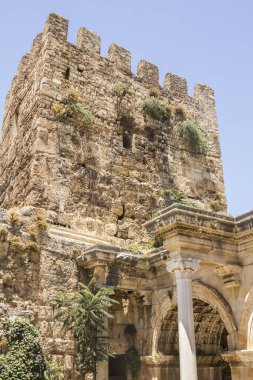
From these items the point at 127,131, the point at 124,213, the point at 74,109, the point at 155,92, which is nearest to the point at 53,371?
the point at 124,213

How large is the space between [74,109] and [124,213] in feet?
12.2

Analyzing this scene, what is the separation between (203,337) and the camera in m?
12.6

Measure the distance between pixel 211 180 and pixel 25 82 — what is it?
7.97 m

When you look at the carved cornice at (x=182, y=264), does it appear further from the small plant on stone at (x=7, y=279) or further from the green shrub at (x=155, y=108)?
the green shrub at (x=155, y=108)

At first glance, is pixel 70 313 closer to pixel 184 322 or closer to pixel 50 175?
pixel 184 322

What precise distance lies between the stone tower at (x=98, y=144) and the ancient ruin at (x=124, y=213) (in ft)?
0.14

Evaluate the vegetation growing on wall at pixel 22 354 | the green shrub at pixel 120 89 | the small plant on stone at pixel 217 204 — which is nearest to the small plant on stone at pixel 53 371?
the vegetation growing on wall at pixel 22 354

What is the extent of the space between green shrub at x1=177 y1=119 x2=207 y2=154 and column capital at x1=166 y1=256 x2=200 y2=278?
8.61 meters

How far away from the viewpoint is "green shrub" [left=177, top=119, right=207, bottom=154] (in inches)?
675

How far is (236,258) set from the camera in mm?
10078

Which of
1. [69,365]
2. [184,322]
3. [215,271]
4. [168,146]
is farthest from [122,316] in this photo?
[168,146]

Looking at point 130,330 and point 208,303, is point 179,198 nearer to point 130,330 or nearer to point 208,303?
point 130,330

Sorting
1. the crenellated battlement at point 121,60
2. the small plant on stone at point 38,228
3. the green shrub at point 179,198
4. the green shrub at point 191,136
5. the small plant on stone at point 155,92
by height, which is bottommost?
the small plant on stone at point 38,228

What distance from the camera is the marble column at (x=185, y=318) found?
27.8 ft
